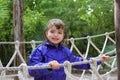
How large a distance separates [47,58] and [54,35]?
0.44 ft

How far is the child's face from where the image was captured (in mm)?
2006

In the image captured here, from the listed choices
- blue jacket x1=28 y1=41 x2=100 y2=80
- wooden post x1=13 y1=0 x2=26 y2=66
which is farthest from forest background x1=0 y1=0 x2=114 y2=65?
blue jacket x1=28 y1=41 x2=100 y2=80

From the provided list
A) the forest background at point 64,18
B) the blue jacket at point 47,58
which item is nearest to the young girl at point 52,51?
the blue jacket at point 47,58

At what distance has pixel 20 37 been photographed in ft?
12.4

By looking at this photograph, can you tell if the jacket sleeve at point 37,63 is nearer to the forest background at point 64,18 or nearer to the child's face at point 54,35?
the child's face at point 54,35

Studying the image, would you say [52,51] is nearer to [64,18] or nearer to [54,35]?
[54,35]

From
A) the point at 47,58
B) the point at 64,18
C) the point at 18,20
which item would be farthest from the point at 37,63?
the point at 64,18

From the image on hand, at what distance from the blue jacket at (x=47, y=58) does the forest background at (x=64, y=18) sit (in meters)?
4.29

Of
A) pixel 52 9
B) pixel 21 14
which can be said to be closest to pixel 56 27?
pixel 21 14

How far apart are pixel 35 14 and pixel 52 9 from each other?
338 mm

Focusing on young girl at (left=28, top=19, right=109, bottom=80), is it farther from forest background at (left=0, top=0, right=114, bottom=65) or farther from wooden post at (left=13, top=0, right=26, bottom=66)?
forest background at (left=0, top=0, right=114, bottom=65)

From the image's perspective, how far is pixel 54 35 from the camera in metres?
2.00

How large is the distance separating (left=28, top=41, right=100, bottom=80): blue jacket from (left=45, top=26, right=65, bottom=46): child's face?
0.10 ft

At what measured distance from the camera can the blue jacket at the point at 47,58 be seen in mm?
1935
